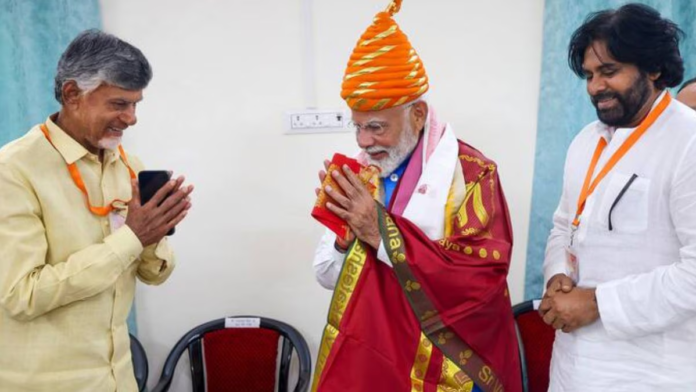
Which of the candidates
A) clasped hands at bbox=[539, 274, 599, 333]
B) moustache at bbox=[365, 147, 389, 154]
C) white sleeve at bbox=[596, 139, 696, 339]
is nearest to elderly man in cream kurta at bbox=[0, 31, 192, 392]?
moustache at bbox=[365, 147, 389, 154]

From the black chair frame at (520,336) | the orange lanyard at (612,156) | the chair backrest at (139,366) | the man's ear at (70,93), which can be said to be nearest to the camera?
the orange lanyard at (612,156)

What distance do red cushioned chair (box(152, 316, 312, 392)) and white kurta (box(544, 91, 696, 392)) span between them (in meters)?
1.26

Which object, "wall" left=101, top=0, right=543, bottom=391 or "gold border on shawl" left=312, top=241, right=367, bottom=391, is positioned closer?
"gold border on shawl" left=312, top=241, right=367, bottom=391

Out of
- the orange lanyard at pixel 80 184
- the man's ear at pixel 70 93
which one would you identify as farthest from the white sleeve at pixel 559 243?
the man's ear at pixel 70 93

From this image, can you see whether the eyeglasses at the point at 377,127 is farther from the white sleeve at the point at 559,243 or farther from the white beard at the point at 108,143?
the white beard at the point at 108,143

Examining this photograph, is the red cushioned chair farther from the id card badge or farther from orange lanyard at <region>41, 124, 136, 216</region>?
the id card badge

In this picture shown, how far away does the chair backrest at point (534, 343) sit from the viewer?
2.09 m

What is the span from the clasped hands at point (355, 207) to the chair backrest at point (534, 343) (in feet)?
3.63

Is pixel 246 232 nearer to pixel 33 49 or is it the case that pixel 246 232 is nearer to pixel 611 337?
pixel 33 49

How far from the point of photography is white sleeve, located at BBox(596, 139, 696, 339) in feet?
3.50

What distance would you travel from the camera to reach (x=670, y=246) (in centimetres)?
114

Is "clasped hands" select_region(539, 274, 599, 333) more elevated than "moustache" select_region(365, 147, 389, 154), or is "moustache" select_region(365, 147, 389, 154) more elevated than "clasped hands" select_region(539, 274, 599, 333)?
"moustache" select_region(365, 147, 389, 154)

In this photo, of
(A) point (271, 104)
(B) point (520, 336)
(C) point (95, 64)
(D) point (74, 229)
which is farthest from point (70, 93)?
(B) point (520, 336)

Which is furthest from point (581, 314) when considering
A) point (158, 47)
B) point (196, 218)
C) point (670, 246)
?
point (158, 47)
